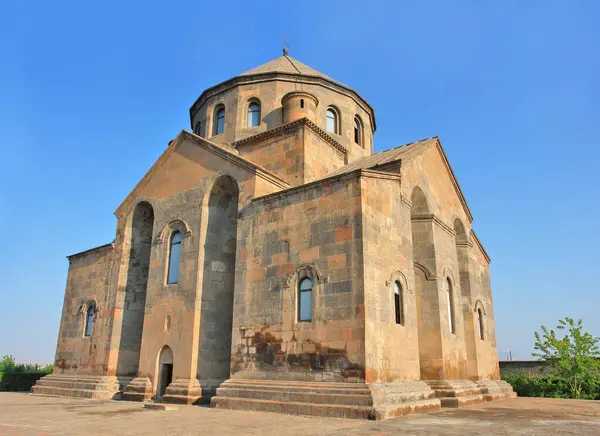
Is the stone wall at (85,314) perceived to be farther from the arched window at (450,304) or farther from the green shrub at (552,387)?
the green shrub at (552,387)

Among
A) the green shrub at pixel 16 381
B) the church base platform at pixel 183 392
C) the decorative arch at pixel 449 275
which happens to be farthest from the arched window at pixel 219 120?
the green shrub at pixel 16 381

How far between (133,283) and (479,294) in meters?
12.4

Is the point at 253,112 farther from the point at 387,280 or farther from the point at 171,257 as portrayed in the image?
the point at 387,280

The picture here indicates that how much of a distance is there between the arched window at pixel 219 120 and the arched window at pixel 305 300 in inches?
404

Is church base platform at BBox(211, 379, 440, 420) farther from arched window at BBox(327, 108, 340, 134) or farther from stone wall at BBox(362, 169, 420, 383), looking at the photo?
arched window at BBox(327, 108, 340, 134)

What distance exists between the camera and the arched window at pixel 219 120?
64.7 feet

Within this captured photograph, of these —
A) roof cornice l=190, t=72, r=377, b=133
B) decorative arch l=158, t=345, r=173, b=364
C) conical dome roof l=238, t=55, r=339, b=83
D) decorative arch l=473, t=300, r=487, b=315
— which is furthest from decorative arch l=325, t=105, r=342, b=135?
decorative arch l=158, t=345, r=173, b=364

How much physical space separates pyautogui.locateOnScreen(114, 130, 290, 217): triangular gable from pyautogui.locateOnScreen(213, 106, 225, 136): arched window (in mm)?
3543

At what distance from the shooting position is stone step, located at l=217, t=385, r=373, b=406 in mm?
9477

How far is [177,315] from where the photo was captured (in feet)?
45.7

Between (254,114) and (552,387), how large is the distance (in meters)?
16.2

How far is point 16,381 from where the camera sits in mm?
20312

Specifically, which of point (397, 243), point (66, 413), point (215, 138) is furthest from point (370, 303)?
point (215, 138)

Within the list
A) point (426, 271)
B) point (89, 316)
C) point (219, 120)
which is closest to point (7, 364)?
point (89, 316)
